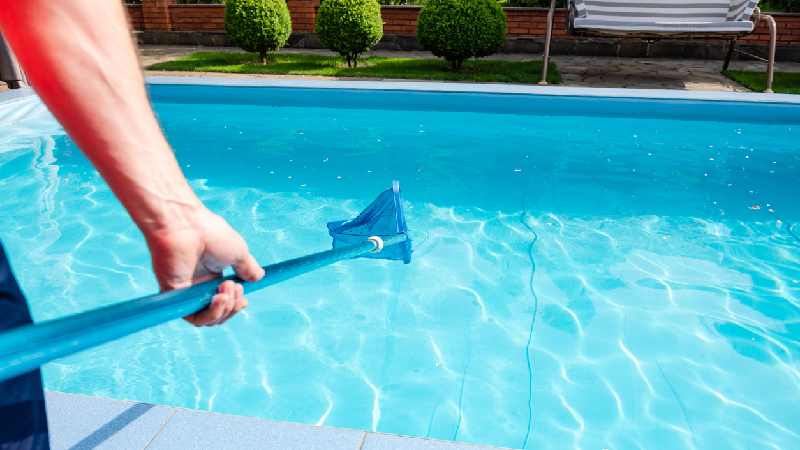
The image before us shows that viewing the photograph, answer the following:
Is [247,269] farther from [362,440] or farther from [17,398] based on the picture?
[362,440]

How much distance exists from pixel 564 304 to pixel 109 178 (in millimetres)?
2721

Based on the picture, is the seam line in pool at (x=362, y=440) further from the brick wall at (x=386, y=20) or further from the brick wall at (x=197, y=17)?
the brick wall at (x=197, y=17)

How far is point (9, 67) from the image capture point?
598 cm

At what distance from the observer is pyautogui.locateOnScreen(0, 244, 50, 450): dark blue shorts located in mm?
734

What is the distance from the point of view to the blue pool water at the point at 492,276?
2371mm

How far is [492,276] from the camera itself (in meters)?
3.30

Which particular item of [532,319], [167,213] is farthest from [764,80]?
[167,213]

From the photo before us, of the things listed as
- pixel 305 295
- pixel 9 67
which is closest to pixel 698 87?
pixel 305 295

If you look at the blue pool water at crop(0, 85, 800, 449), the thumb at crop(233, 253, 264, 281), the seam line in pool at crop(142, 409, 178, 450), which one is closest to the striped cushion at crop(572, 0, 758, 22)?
the blue pool water at crop(0, 85, 800, 449)

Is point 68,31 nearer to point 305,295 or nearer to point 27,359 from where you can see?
point 27,359

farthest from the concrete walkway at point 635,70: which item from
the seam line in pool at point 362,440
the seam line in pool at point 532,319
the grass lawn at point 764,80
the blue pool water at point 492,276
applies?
the seam line in pool at point 362,440

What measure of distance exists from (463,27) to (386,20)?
A: 2.98 metres

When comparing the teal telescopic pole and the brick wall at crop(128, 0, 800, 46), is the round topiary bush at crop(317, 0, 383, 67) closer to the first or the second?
the brick wall at crop(128, 0, 800, 46)

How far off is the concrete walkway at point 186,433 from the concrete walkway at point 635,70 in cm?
595
